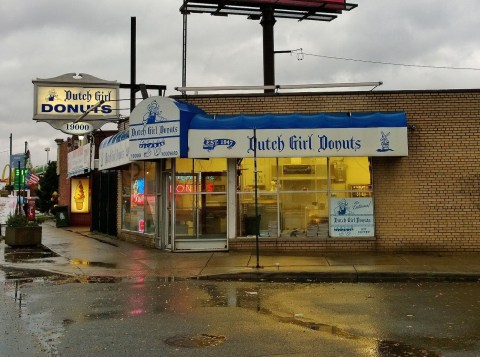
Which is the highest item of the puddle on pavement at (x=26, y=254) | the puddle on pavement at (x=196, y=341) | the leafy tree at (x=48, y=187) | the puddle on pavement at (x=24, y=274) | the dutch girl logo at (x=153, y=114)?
the dutch girl logo at (x=153, y=114)

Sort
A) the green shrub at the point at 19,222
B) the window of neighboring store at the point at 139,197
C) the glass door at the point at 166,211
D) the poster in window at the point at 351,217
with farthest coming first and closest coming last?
the green shrub at the point at 19,222 → the window of neighboring store at the point at 139,197 → the glass door at the point at 166,211 → the poster in window at the point at 351,217

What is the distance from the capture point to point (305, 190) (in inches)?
595

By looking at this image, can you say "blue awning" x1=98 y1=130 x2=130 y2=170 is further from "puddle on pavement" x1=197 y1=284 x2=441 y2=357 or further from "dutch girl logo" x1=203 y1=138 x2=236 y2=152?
"puddle on pavement" x1=197 y1=284 x2=441 y2=357

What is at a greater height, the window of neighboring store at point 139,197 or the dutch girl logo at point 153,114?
A: the dutch girl logo at point 153,114

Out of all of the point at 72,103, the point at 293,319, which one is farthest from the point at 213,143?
the point at 293,319

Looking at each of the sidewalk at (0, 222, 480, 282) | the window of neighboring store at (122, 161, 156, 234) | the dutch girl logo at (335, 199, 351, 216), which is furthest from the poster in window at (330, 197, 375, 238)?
the window of neighboring store at (122, 161, 156, 234)

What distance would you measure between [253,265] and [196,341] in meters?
6.24

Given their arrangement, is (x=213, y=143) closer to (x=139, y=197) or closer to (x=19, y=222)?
(x=139, y=197)

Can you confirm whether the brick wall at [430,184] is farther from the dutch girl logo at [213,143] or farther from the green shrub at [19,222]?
the green shrub at [19,222]

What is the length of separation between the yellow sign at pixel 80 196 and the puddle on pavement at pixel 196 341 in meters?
24.3

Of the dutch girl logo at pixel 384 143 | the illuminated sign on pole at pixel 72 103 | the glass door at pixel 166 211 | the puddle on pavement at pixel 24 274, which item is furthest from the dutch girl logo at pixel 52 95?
the dutch girl logo at pixel 384 143

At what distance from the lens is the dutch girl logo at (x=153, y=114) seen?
47.6 ft

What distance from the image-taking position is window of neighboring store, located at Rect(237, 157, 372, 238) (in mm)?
15062

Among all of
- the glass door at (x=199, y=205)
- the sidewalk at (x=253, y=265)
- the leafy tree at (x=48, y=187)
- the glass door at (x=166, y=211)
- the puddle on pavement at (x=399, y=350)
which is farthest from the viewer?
the leafy tree at (x=48, y=187)
